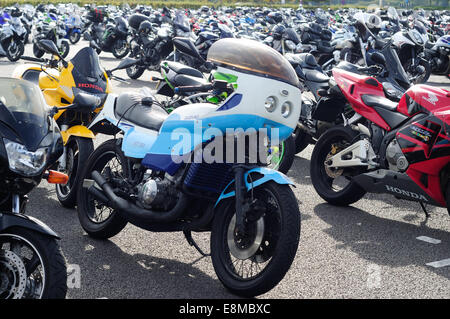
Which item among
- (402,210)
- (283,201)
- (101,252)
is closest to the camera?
(283,201)

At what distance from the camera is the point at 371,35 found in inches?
422

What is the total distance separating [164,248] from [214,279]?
26.9 inches

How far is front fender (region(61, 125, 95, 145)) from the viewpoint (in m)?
5.78

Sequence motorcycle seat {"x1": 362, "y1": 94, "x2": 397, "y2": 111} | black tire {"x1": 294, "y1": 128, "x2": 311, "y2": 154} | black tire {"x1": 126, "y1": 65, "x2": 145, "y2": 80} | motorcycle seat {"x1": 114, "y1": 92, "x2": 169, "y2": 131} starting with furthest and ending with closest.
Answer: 1. black tire {"x1": 126, "y1": 65, "x2": 145, "y2": 80}
2. black tire {"x1": 294, "y1": 128, "x2": 311, "y2": 154}
3. motorcycle seat {"x1": 362, "y1": 94, "x2": 397, "y2": 111}
4. motorcycle seat {"x1": 114, "y1": 92, "x2": 169, "y2": 131}

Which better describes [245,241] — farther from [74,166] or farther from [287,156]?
[287,156]

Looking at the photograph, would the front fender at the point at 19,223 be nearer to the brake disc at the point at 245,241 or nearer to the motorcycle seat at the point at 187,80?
the brake disc at the point at 245,241

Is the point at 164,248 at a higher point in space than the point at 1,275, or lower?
lower

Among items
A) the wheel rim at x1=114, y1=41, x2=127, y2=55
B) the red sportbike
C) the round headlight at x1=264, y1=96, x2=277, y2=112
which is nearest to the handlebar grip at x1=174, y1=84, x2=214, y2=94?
the round headlight at x1=264, y1=96, x2=277, y2=112

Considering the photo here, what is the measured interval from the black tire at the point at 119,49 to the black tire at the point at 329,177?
39.5ft

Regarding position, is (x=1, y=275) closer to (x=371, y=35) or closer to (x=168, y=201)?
(x=168, y=201)

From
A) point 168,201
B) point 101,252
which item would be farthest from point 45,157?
point 101,252

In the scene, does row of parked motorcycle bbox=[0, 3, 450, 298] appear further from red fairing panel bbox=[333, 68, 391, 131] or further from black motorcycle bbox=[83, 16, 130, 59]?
black motorcycle bbox=[83, 16, 130, 59]

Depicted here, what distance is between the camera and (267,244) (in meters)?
4.05

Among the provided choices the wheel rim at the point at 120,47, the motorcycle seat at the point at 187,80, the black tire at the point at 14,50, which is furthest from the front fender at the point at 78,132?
the wheel rim at the point at 120,47
